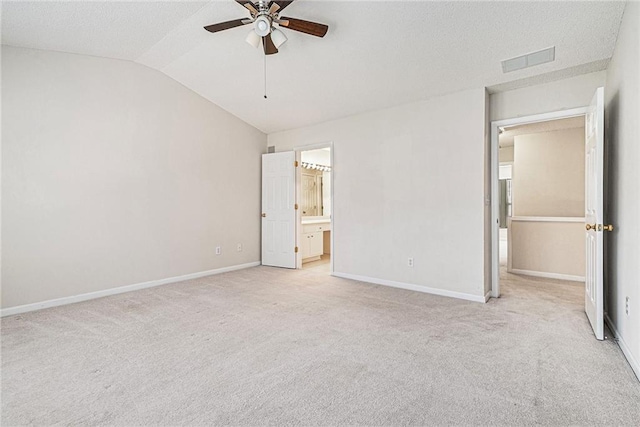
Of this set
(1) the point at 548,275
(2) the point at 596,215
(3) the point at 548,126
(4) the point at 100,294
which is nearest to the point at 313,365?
(2) the point at 596,215

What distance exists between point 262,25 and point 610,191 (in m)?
3.40

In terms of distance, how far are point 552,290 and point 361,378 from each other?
3.48 m

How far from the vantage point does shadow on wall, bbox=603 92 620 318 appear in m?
2.70

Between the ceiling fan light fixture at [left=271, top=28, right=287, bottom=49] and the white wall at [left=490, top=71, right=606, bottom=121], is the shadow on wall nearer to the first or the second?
the white wall at [left=490, top=71, right=606, bottom=121]

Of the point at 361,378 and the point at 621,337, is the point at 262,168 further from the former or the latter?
the point at 621,337

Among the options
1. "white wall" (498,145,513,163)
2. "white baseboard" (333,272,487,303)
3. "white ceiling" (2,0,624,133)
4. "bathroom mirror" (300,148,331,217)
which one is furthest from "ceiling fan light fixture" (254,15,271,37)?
"white wall" (498,145,513,163)

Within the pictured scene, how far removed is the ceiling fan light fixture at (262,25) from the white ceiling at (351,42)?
0.44 metres

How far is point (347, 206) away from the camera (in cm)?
486

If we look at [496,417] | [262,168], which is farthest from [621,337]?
[262,168]

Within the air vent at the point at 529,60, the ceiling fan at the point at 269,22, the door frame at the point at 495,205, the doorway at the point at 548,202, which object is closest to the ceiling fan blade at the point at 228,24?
the ceiling fan at the point at 269,22

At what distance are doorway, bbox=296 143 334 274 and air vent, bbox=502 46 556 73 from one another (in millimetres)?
3055

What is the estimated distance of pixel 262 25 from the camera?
2594mm

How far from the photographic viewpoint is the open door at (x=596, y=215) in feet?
8.40

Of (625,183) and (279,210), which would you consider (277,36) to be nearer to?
(625,183)
